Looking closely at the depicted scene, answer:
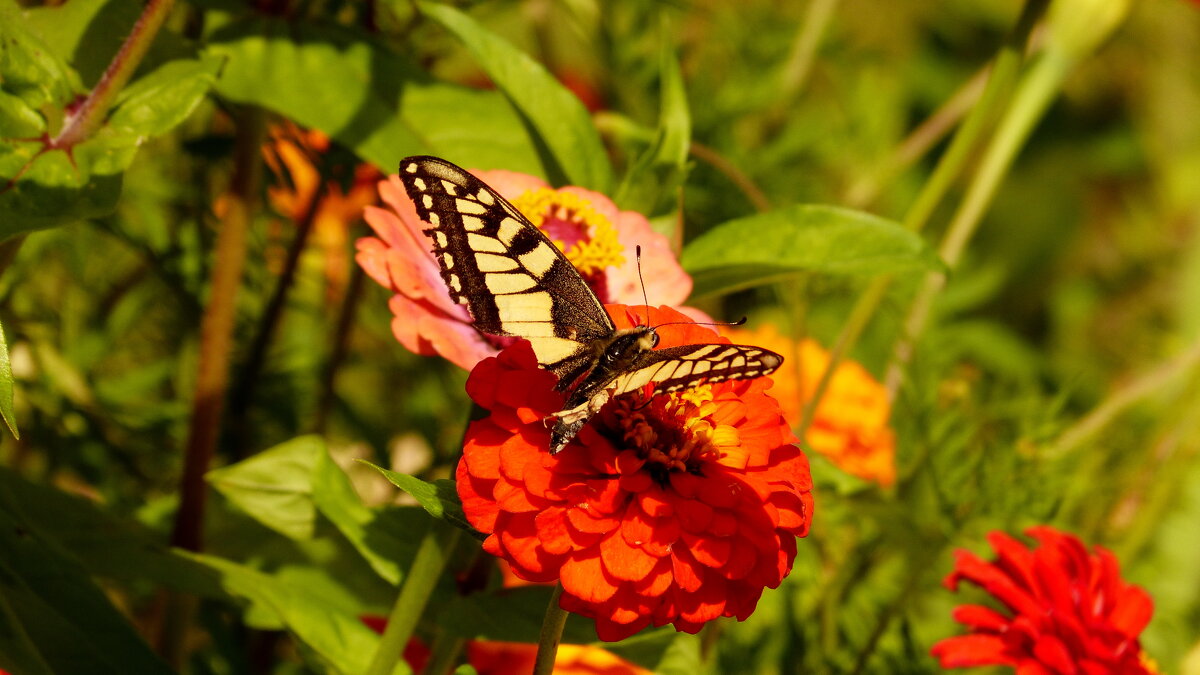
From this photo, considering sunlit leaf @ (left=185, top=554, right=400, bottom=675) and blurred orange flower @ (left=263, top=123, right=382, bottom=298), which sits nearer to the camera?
sunlit leaf @ (left=185, top=554, right=400, bottom=675)

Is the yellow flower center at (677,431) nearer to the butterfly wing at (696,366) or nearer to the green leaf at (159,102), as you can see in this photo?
the butterfly wing at (696,366)

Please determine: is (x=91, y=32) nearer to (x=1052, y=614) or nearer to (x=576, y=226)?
(x=576, y=226)

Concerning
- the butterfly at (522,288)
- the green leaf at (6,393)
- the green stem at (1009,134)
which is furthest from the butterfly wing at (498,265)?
the green stem at (1009,134)

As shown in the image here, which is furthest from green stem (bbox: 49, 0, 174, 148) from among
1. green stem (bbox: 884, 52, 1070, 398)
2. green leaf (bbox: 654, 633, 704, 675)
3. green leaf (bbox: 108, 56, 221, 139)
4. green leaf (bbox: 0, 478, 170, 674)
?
green stem (bbox: 884, 52, 1070, 398)

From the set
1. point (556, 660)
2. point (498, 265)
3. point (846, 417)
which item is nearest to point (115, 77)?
point (498, 265)

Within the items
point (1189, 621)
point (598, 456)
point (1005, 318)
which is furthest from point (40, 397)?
point (1005, 318)

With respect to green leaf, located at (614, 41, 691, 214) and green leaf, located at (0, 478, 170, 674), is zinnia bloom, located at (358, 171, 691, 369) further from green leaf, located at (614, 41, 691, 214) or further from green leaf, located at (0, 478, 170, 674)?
green leaf, located at (0, 478, 170, 674)

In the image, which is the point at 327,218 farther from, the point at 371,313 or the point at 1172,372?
the point at 1172,372
